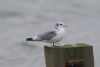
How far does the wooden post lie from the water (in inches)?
131

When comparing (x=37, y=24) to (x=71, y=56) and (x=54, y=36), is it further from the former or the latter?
(x=71, y=56)

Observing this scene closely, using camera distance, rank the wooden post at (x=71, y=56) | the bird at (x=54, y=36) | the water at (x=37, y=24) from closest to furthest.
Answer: the wooden post at (x=71, y=56) → the bird at (x=54, y=36) → the water at (x=37, y=24)

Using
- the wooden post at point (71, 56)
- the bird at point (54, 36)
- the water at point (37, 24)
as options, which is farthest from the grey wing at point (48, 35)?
the water at point (37, 24)

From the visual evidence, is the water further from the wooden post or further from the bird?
the wooden post

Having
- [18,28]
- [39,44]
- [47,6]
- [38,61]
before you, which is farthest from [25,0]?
[38,61]

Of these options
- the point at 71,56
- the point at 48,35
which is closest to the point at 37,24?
the point at 48,35

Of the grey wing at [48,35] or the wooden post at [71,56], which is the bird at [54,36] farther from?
the wooden post at [71,56]

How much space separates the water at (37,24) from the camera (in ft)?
24.7

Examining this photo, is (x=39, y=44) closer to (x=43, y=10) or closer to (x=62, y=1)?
(x=43, y=10)

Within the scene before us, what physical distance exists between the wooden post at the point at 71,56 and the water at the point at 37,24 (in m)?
3.34

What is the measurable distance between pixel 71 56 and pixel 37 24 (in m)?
6.28

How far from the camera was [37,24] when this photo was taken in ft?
31.7

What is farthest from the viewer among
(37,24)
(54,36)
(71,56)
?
(37,24)

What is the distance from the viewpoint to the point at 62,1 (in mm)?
11758
